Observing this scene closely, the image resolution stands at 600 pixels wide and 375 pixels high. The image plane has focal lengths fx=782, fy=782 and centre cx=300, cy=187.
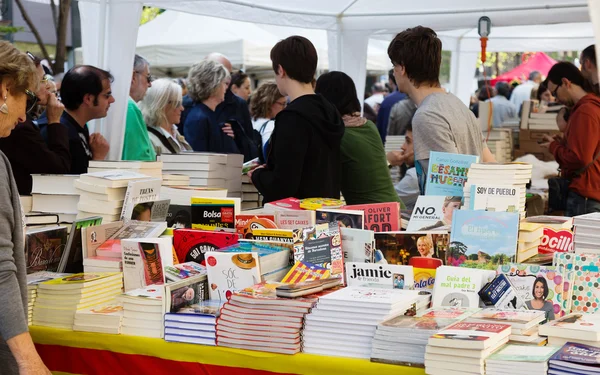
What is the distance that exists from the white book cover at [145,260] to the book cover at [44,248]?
369 millimetres

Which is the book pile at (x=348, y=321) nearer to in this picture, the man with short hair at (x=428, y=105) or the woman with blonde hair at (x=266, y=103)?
the man with short hair at (x=428, y=105)

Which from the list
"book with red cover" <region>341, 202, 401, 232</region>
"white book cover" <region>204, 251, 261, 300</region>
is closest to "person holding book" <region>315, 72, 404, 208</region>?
"book with red cover" <region>341, 202, 401, 232</region>

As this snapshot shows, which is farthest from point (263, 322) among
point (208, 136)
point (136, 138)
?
point (208, 136)

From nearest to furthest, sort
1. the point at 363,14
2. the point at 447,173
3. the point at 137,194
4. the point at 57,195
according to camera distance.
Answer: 1. the point at 447,173
2. the point at 137,194
3. the point at 57,195
4. the point at 363,14

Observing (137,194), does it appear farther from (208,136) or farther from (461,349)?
(208,136)

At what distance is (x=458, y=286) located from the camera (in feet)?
7.89

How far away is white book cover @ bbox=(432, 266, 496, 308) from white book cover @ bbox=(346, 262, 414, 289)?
0.09 m

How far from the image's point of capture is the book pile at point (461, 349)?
6.25ft

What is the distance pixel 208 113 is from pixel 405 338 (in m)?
3.77

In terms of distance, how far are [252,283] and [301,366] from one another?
0.38 m

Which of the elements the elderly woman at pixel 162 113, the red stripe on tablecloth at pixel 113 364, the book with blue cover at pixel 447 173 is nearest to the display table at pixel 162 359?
the red stripe on tablecloth at pixel 113 364

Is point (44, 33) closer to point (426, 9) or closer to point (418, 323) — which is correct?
point (426, 9)

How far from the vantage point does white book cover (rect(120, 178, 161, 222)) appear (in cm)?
314

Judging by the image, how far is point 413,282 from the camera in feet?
8.13
